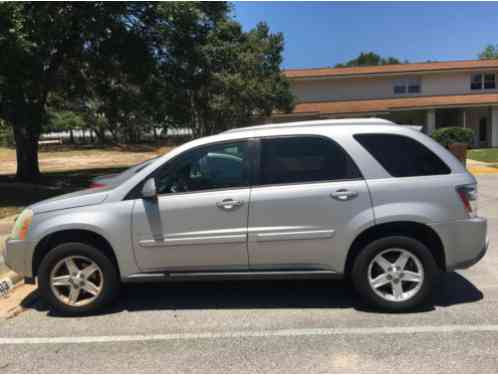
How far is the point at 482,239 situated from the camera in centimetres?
452

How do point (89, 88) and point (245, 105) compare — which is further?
point (245, 105)

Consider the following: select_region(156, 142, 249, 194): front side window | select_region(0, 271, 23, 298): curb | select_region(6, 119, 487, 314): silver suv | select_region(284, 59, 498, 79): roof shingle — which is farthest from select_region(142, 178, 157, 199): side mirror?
select_region(284, 59, 498, 79): roof shingle

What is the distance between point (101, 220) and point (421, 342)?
3088mm

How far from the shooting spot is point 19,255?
4777mm

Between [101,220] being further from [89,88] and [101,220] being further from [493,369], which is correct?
[89,88]

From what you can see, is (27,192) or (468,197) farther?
(27,192)

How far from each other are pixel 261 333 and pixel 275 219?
41.1 inches

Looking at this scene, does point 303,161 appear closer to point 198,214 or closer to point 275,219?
point 275,219

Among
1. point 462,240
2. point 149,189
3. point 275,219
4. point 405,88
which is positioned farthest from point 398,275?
point 405,88

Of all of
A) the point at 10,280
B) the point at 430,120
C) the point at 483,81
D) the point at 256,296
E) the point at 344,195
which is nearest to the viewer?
the point at 344,195

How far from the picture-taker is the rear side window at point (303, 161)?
4.56 meters

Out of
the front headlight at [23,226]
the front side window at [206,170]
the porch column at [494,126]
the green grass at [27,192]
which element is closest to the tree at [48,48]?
the green grass at [27,192]

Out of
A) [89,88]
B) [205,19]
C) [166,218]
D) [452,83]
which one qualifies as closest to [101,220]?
[166,218]

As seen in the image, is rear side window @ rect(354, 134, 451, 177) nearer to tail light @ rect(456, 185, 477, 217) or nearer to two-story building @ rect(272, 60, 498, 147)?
tail light @ rect(456, 185, 477, 217)
